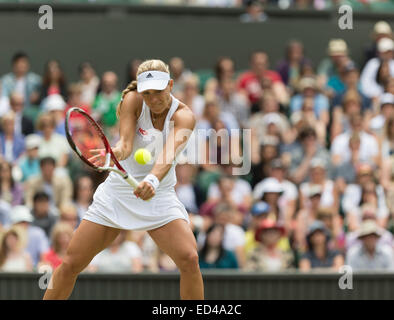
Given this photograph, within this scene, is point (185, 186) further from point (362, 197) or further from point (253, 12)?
point (253, 12)

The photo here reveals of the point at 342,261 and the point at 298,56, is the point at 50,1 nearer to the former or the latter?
the point at 298,56

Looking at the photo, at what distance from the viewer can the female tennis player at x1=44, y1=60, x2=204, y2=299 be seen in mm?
6980

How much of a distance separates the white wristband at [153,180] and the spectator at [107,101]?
18.6 feet

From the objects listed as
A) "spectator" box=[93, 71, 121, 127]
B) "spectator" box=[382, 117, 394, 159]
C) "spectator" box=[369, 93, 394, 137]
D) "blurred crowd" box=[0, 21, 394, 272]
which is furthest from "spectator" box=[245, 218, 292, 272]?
"spectator" box=[93, 71, 121, 127]

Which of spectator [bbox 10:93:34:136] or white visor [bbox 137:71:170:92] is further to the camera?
spectator [bbox 10:93:34:136]

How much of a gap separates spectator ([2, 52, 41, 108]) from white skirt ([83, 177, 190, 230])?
20.1 ft

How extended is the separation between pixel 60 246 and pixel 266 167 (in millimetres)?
2832

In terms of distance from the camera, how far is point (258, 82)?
529 inches

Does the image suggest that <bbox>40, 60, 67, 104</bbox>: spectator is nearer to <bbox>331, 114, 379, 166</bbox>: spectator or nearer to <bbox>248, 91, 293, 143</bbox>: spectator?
<bbox>248, 91, 293, 143</bbox>: spectator

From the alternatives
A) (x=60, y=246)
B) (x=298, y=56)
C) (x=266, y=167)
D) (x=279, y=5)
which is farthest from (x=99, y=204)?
(x=279, y=5)

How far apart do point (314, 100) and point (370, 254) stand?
2.90 meters

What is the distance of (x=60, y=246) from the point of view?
10453 millimetres

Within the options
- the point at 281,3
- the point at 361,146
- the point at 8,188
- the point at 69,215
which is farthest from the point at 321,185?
the point at 281,3

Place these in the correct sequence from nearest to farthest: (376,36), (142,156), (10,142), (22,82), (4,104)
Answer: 1. (142,156)
2. (10,142)
3. (4,104)
4. (22,82)
5. (376,36)
